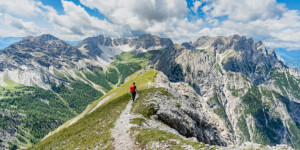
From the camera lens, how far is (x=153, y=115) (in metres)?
37.9

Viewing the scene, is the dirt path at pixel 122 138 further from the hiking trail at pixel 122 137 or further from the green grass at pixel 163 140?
the green grass at pixel 163 140

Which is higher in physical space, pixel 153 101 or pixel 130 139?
pixel 153 101

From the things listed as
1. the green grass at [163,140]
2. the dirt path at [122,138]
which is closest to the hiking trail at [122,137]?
the dirt path at [122,138]

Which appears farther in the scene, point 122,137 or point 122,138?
point 122,137

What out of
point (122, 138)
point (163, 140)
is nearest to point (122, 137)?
point (122, 138)

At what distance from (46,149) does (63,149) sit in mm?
5764

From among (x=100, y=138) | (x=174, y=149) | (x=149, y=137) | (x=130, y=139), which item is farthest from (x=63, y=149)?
(x=174, y=149)

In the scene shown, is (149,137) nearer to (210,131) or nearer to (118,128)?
(118,128)

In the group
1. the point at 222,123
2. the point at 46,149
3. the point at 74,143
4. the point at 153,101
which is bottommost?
the point at 222,123

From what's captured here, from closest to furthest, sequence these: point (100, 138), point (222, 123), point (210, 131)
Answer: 1. point (100, 138)
2. point (210, 131)
3. point (222, 123)

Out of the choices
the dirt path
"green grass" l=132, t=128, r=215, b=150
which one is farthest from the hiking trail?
"green grass" l=132, t=128, r=215, b=150

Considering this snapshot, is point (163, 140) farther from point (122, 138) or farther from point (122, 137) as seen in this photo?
point (122, 137)

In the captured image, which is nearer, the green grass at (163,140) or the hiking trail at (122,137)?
the green grass at (163,140)

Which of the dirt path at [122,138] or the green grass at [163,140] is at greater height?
the green grass at [163,140]
